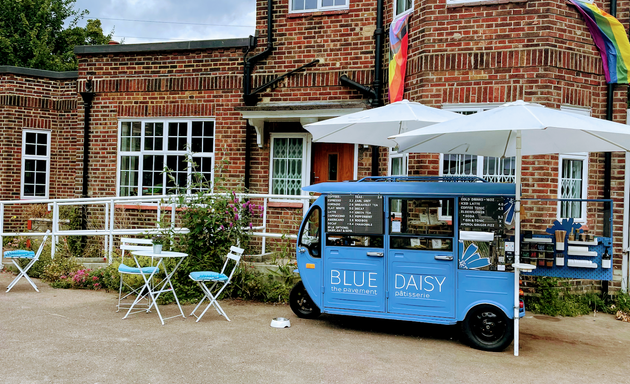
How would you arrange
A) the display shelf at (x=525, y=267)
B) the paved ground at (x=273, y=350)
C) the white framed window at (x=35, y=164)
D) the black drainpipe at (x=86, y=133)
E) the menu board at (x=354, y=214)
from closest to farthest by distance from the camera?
the paved ground at (x=273, y=350) → the display shelf at (x=525, y=267) → the menu board at (x=354, y=214) → the black drainpipe at (x=86, y=133) → the white framed window at (x=35, y=164)

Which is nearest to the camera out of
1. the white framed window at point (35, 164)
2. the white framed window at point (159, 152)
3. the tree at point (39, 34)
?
the white framed window at point (159, 152)

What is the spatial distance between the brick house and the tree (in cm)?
1191

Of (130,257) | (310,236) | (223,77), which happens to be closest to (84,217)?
(130,257)

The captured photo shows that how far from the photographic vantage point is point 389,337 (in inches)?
267

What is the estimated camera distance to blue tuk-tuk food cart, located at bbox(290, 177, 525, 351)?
6332mm

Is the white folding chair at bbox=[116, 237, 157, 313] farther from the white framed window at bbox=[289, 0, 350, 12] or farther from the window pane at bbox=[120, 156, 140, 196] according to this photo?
the white framed window at bbox=[289, 0, 350, 12]

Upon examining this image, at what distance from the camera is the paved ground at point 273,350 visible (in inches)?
205

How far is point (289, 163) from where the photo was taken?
1105cm

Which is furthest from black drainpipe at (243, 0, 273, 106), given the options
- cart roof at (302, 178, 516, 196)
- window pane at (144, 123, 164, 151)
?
cart roof at (302, 178, 516, 196)

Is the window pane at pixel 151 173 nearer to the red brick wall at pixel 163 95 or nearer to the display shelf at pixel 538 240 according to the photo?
the red brick wall at pixel 163 95

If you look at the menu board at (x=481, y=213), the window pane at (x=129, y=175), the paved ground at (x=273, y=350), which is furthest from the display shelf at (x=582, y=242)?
the window pane at (x=129, y=175)

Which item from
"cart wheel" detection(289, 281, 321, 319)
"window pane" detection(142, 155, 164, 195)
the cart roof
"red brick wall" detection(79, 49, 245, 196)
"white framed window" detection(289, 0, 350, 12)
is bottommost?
"cart wheel" detection(289, 281, 321, 319)

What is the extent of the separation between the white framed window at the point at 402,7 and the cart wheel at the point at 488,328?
5456 mm

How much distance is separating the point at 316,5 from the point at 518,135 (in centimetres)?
592
